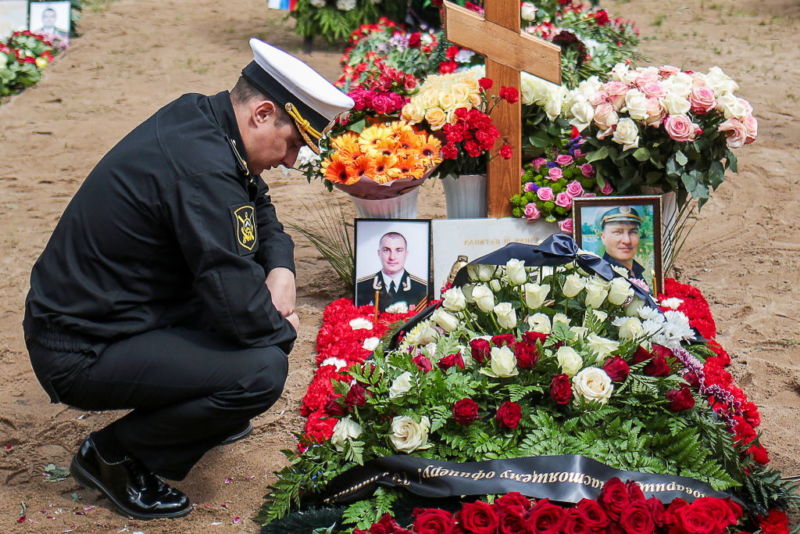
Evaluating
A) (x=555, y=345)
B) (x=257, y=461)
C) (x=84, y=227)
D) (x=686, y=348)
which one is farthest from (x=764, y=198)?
(x=84, y=227)

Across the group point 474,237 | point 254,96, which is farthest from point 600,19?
point 254,96

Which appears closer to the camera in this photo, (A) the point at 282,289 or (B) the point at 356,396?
(B) the point at 356,396

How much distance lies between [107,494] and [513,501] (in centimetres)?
141

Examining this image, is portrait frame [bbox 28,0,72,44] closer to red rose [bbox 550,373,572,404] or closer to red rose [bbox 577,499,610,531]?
red rose [bbox 550,373,572,404]

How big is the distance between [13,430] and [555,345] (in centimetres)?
210

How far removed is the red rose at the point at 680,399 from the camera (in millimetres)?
2744

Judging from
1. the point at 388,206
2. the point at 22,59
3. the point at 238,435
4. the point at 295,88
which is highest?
the point at 295,88

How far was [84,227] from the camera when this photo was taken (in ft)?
9.25

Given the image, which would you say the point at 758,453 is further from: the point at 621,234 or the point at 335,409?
the point at 621,234

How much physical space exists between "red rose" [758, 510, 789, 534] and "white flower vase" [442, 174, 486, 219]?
2293mm

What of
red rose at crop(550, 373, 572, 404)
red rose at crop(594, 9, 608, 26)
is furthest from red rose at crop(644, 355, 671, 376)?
red rose at crop(594, 9, 608, 26)

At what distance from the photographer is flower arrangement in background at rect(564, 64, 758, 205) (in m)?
4.11

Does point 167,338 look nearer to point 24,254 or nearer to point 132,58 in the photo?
point 24,254

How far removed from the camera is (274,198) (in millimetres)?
5957
